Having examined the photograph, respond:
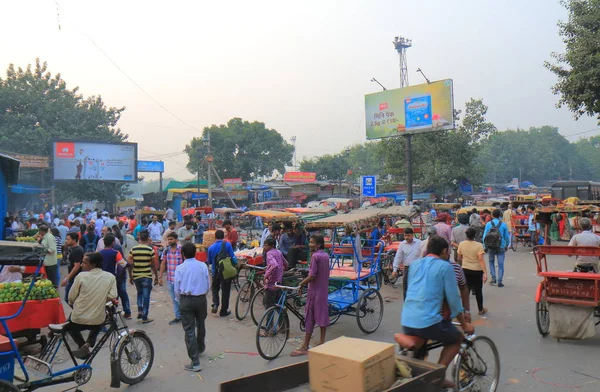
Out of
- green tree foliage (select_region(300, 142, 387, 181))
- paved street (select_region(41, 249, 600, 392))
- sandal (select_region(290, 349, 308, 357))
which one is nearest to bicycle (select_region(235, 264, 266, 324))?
paved street (select_region(41, 249, 600, 392))

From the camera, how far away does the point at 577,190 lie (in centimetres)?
2897

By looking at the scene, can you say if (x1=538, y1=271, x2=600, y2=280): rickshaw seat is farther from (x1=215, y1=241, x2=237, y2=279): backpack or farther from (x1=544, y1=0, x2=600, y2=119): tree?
(x1=544, y1=0, x2=600, y2=119): tree

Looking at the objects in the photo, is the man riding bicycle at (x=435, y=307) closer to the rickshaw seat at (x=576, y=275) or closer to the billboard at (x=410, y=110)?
the rickshaw seat at (x=576, y=275)

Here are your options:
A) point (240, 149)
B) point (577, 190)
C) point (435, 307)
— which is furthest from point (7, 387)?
point (240, 149)

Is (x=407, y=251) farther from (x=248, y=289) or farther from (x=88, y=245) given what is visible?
(x=88, y=245)

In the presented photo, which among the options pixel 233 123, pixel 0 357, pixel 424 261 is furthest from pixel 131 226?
pixel 233 123

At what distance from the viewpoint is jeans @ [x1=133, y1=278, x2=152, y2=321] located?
815 cm

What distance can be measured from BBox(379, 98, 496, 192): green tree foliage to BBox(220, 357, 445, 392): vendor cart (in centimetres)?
3027

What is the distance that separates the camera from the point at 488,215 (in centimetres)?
1688

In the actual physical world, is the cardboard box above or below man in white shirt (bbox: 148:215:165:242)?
below

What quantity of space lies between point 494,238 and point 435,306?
737cm

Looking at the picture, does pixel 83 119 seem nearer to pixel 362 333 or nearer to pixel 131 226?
pixel 131 226

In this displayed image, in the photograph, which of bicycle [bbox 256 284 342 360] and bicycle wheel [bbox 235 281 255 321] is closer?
bicycle [bbox 256 284 342 360]

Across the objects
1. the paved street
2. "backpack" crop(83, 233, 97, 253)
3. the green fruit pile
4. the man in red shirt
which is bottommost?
the paved street
